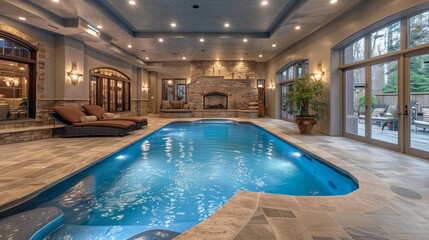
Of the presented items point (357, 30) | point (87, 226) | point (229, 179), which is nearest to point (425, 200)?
point (229, 179)

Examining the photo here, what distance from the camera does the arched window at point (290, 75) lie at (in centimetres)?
1023

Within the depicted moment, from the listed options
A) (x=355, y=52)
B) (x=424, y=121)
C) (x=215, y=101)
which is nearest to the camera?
(x=424, y=121)

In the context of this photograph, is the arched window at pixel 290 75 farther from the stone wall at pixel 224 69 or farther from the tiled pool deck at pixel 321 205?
the tiled pool deck at pixel 321 205

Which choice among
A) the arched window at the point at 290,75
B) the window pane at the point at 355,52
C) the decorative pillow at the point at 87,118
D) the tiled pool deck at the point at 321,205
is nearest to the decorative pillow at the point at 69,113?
the decorative pillow at the point at 87,118

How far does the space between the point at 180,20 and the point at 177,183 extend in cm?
603

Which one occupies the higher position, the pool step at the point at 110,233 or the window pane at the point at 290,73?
the window pane at the point at 290,73

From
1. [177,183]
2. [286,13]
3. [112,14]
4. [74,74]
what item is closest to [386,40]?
[286,13]

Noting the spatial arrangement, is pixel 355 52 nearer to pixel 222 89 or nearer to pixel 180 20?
pixel 180 20

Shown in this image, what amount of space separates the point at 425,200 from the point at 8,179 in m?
5.08

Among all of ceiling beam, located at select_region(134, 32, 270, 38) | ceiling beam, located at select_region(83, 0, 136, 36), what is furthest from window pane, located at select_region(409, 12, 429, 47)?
ceiling beam, located at select_region(83, 0, 136, 36)

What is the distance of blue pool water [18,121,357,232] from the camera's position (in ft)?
8.95

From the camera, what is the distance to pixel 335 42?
693 centimetres

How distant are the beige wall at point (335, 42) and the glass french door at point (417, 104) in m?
1.09

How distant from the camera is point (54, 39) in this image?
26.0 feet
